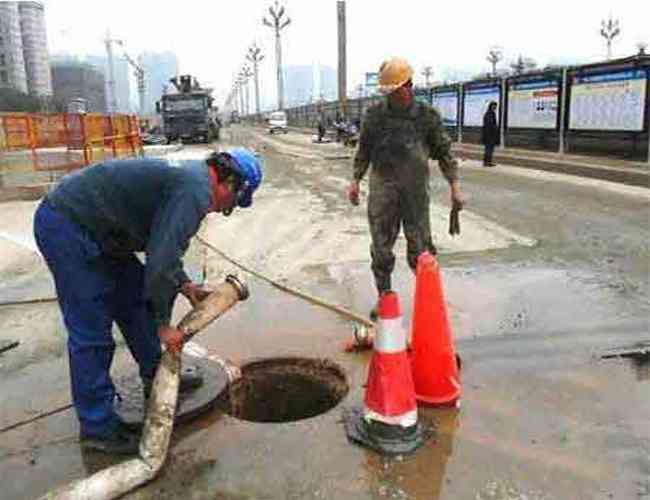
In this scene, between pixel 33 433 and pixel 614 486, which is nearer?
pixel 614 486

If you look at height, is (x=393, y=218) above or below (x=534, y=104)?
below

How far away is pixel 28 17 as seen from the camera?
182 ft

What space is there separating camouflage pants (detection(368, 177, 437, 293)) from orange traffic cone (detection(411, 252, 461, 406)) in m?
1.21

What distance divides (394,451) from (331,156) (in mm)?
20908

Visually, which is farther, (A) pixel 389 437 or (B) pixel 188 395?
(B) pixel 188 395

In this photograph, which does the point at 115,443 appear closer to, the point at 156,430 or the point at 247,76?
the point at 156,430

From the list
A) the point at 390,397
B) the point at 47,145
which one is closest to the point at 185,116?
the point at 47,145

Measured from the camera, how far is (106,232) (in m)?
3.25

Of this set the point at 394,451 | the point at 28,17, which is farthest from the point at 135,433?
the point at 28,17

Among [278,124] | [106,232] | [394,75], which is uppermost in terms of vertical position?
[394,75]

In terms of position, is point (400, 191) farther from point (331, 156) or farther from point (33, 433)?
point (331, 156)

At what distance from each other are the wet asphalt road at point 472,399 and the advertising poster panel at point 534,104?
10179 millimetres

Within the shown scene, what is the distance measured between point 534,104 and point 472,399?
15633mm

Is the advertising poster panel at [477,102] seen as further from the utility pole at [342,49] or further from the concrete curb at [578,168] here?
the utility pole at [342,49]
